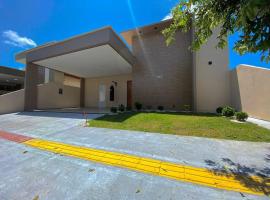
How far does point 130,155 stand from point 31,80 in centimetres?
1221

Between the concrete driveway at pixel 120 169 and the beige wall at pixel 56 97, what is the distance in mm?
10267

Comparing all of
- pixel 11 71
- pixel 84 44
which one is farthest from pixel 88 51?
pixel 11 71

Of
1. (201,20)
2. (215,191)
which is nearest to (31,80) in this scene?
(201,20)

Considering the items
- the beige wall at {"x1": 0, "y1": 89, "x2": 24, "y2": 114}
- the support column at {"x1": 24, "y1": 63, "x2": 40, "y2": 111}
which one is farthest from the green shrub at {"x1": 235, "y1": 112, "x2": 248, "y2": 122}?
the beige wall at {"x1": 0, "y1": 89, "x2": 24, "y2": 114}

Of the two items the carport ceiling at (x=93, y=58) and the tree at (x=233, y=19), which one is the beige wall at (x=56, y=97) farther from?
the tree at (x=233, y=19)

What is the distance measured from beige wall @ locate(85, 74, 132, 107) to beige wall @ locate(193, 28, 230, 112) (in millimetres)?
7135

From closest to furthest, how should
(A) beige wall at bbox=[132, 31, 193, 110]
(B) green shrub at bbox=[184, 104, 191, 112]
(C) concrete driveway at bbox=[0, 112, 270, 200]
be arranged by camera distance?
(C) concrete driveway at bbox=[0, 112, 270, 200] → (B) green shrub at bbox=[184, 104, 191, 112] → (A) beige wall at bbox=[132, 31, 193, 110]

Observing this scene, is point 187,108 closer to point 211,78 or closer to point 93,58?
point 211,78

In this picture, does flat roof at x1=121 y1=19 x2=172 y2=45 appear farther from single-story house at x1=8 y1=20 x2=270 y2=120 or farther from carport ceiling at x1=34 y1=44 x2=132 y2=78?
carport ceiling at x1=34 y1=44 x2=132 y2=78

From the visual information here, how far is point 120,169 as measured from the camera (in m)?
2.54

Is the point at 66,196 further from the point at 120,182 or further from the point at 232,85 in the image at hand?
the point at 232,85

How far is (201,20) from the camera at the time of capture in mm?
2895

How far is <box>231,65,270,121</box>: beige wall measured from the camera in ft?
20.1

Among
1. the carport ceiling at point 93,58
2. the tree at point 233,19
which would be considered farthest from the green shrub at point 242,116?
the carport ceiling at point 93,58
